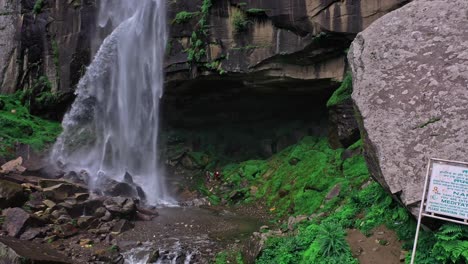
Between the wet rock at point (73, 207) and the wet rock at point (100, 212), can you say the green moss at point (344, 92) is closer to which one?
the wet rock at point (100, 212)

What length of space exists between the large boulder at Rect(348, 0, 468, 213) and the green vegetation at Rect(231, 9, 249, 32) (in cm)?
935

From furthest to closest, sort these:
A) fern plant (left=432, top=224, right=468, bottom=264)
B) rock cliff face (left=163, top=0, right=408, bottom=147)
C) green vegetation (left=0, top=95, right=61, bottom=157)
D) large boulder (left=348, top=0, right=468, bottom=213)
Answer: green vegetation (left=0, top=95, right=61, bottom=157)
rock cliff face (left=163, top=0, right=408, bottom=147)
large boulder (left=348, top=0, right=468, bottom=213)
fern plant (left=432, top=224, right=468, bottom=264)

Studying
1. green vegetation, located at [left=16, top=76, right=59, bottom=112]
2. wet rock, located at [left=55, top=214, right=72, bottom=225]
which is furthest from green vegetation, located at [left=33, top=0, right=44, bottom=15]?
wet rock, located at [left=55, top=214, right=72, bottom=225]

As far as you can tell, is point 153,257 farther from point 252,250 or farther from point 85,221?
point 85,221

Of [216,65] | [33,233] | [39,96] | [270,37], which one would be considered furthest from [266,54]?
[39,96]

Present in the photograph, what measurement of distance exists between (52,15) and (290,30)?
14.5m

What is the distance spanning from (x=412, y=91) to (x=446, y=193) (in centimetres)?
203

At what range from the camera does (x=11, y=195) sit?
1127 cm

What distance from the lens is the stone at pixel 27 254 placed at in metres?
7.06

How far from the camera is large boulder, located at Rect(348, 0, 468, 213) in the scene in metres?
5.50

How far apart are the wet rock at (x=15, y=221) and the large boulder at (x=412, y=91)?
878cm

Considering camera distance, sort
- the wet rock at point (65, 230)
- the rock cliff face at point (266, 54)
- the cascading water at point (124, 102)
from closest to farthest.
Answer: the wet rock at point (65, 230), the rock cliff face at point (266, 54), the cascading water at point (124, 102)

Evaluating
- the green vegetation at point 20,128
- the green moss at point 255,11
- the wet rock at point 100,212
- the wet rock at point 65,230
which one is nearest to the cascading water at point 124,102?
the green vegetation at point 20,128

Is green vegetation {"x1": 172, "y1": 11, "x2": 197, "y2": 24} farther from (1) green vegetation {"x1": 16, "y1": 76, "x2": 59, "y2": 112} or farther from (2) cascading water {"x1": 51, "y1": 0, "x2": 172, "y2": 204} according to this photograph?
(1) green vegetation {"x1": 16, "y1": 76, "x2": 59, "y2": 112}
